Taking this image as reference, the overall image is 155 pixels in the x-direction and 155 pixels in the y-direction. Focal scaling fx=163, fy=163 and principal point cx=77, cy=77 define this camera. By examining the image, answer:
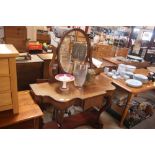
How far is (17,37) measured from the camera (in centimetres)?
273

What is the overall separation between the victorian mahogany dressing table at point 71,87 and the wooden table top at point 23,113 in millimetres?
76

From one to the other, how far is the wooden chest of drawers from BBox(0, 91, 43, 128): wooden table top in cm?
5

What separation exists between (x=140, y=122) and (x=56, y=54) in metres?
1.52

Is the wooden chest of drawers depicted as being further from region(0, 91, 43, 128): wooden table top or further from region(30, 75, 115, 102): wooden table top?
region(30, 75, 115, 102): wooden table top

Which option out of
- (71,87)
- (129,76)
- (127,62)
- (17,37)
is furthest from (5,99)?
(127,62)

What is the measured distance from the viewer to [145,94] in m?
3.22

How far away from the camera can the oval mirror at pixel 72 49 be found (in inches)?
60.1

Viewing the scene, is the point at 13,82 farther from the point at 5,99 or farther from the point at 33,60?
the point at 33,60

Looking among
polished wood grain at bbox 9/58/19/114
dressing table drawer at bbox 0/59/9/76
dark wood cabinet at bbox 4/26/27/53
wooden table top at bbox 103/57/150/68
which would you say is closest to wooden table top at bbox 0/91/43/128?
polished wood grain at bbox 9/58/19/114

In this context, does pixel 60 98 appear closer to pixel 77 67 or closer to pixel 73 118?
pixel 77 67

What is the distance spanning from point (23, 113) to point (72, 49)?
76cm

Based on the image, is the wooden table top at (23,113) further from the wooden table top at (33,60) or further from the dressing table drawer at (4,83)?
the wooden table top at (33,60)

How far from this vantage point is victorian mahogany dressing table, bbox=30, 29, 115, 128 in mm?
1347

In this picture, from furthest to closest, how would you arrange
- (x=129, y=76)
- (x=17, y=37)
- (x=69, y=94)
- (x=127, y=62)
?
1. (x=127, y=62)
2. (x=17, y=37)
3. (x=129, y=76)
4. (x=69, y=94)
